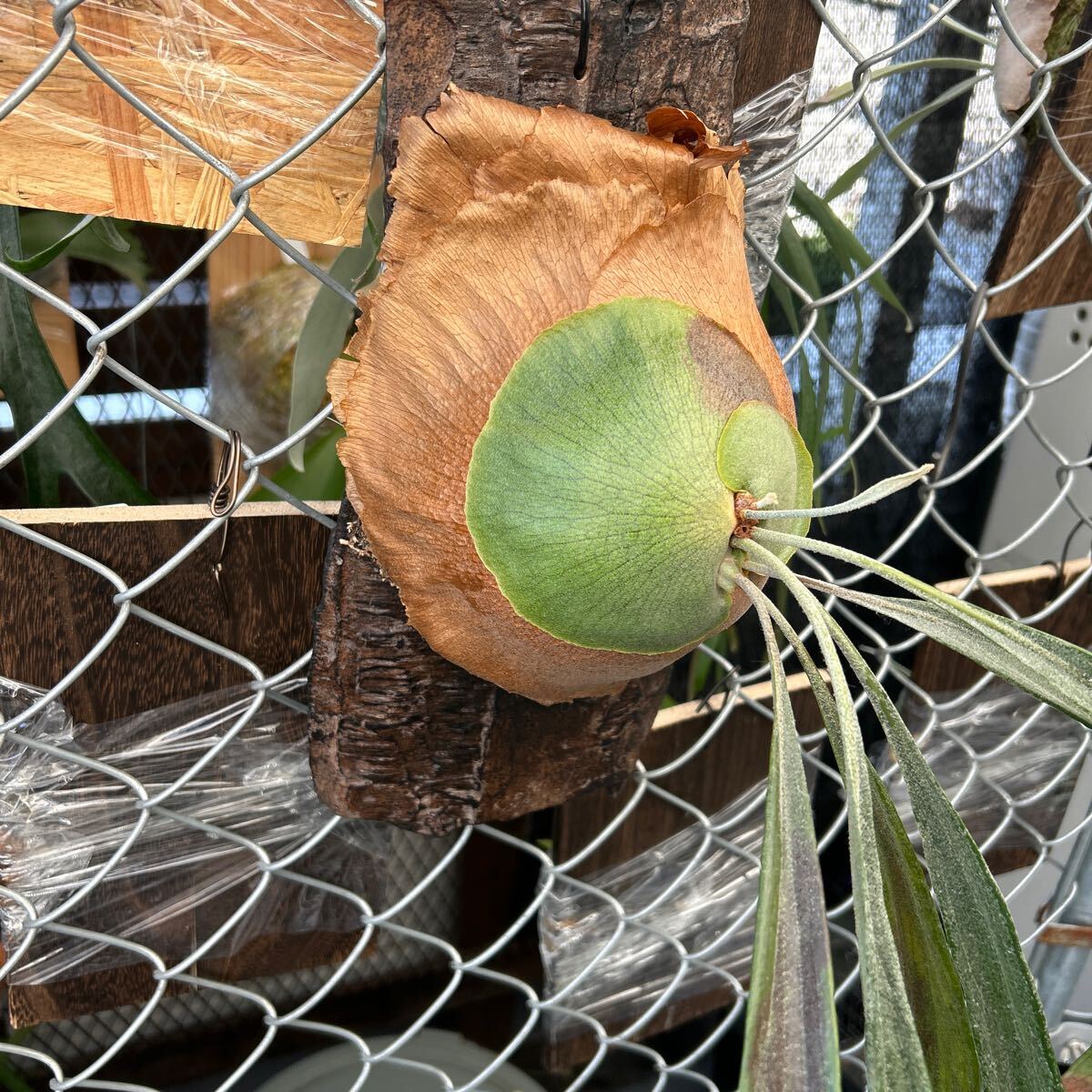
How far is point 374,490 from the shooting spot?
31 centimetres

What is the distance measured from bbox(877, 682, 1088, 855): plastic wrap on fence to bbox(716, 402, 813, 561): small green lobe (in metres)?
0.52

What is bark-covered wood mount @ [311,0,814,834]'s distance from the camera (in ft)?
1.04

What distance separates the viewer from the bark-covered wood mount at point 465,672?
0.32 m

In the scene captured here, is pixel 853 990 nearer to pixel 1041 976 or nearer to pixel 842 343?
pixel 1041 976

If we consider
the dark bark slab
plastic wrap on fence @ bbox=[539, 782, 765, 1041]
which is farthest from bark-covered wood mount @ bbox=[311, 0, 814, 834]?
plastic wrap on fence @ bbox=[539, 782, 765, 1041]

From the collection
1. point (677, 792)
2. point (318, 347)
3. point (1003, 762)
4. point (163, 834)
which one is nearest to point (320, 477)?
point (318, 347)

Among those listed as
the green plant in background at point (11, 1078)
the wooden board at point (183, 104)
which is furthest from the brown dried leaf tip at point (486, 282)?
the green plant in background at point (11, 1078)

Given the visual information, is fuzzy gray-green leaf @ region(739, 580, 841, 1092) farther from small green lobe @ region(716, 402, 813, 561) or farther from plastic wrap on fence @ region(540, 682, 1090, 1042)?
plastic wrap on fence @ region(540, 682, 1090, 1042)

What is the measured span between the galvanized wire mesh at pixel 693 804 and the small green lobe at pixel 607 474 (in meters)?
0.13

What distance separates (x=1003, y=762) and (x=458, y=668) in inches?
24.6

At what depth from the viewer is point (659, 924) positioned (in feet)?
2.31

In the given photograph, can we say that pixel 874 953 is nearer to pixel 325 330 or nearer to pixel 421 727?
pixel 421 727

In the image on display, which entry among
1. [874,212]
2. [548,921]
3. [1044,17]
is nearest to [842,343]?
[874,212]

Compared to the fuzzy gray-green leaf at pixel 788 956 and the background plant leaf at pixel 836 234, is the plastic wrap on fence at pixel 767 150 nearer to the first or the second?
the background plant leaf at pixel 836 234
